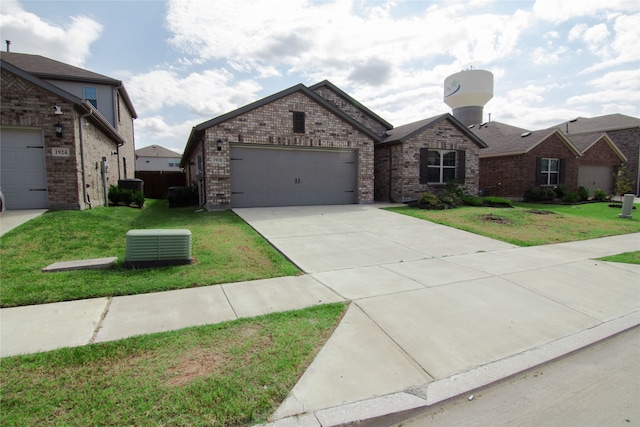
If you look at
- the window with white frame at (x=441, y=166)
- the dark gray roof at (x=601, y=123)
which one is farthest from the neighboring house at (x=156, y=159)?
the dark gray roof at (x=601, y=123)

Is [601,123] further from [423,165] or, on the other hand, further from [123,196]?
[123,196]

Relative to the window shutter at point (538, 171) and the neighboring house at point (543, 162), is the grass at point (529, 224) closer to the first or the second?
the window shutter at point (538, 171)

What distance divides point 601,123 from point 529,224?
24.9 m

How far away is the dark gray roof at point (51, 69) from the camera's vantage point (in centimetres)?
1622

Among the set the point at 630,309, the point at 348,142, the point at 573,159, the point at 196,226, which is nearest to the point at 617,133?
the point at 573,159

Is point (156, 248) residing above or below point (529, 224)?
above

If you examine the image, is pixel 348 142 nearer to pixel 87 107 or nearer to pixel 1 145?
pixel 87 107

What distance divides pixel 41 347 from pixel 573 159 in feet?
82.2

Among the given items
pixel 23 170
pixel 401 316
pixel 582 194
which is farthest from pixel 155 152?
pixel 401 316

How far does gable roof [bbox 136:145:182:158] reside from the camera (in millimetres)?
44094

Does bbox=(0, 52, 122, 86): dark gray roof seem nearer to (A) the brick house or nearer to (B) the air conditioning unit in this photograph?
(A) the brick house

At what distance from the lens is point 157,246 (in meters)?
5.64

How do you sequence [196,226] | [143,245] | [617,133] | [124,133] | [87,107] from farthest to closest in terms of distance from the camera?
1. [617,133]
2. [124,133]
3. [87,107]
4. [196,226]
5. [143,245]

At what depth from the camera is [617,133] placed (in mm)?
26188
